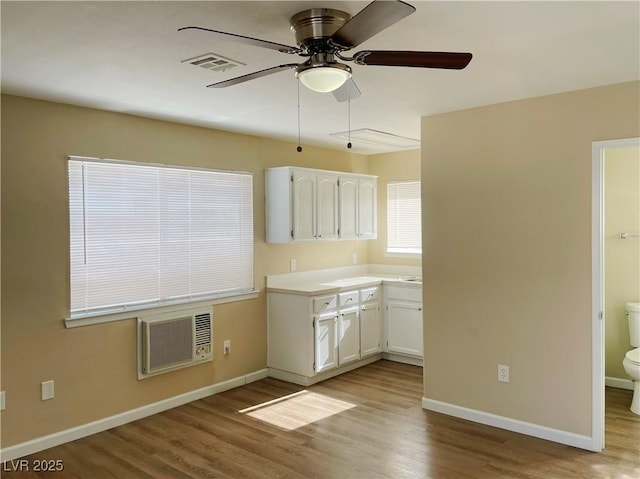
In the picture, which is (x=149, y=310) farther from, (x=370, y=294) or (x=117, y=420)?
(x=370, y=294)

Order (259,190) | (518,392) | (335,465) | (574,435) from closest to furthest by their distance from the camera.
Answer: (335,465) → (574,435) → (518,392) → (259,190)

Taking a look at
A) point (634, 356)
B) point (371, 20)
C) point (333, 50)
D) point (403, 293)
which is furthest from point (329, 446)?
point (371, 20)

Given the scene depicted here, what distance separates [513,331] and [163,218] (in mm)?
2944

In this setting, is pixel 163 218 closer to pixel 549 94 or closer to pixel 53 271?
pixel 53 271

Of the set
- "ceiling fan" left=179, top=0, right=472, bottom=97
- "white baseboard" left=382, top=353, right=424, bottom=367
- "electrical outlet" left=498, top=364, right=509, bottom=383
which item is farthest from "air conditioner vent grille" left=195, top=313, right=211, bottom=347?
"ceiling fan" left=179, top=0, right=472, bottom=97

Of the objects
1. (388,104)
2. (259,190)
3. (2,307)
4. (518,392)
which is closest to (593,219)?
(518,392)

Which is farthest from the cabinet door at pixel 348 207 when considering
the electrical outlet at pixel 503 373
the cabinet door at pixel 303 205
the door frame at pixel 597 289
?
the door frame at pixel 597 289

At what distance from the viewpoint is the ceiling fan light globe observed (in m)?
2.02

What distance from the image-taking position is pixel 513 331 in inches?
148

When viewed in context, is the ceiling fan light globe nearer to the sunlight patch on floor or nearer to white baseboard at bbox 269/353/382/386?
the sunlight patch on floor

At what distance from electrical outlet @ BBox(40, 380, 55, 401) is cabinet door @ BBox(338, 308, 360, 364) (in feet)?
8.55

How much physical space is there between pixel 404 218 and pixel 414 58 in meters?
4.26

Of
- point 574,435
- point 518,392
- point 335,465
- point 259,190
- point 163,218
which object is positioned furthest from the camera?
point 259,190

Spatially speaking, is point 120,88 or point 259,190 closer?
point 120,88
